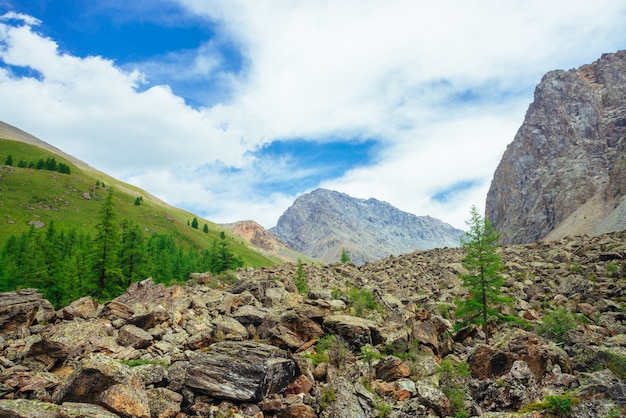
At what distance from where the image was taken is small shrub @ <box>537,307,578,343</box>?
21.2m

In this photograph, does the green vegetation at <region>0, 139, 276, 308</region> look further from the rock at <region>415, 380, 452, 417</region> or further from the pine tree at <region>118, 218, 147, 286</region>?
the rock at <region>415, 380, 452, 417</region>

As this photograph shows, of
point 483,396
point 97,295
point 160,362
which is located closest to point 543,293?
point 483,396

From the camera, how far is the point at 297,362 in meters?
16.7

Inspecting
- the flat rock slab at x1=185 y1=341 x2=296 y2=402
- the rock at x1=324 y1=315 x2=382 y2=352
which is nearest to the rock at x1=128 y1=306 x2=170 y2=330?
the flat rock slab at x1=185 y1=341 x2=296 y2=402

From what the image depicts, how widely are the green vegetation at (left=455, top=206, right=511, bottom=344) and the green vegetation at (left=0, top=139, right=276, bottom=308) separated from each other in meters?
48.0

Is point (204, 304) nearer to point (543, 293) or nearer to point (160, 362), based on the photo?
point (160, 362)

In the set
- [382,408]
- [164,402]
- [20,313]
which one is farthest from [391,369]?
[20,313]

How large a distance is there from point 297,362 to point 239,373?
310 cm

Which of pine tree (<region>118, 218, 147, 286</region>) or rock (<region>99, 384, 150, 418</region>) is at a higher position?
pine tree (<region>118, 218, 147, 286</region>)

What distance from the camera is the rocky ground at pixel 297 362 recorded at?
41.4ft

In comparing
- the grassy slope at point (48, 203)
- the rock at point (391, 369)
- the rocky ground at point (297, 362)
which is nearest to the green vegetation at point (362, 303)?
the rocky ground at point (297, 362)

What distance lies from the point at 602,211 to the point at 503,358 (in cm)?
17698

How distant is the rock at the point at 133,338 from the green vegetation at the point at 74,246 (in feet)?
119

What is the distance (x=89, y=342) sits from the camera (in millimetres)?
18094
